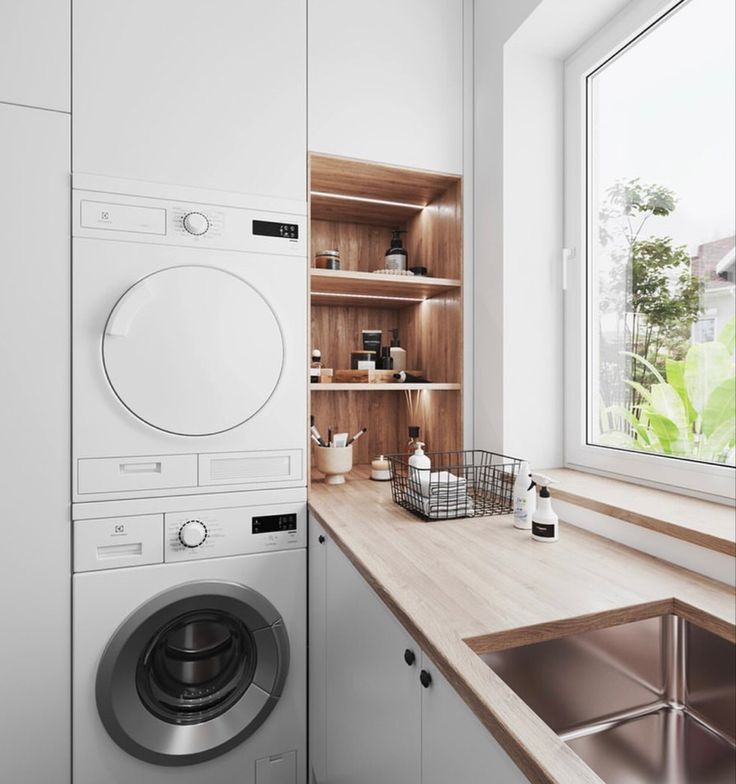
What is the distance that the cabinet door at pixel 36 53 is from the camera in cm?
137

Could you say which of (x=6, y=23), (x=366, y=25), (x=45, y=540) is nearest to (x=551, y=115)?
(x=366, y=25)

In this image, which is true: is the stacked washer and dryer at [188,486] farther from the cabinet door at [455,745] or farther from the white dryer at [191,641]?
the cabinet door at [455,745]

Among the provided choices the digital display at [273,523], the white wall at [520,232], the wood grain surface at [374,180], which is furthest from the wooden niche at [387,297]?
the digital display at [273,523]

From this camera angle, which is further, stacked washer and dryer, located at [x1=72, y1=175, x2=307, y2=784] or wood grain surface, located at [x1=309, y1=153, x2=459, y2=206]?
wood grain surface, located at [x1=309, y1=153, x2=459, y2=206]

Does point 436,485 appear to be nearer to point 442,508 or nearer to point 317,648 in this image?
point 442,508

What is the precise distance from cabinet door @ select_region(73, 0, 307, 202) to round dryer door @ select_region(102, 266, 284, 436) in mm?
336

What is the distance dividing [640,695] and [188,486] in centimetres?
125

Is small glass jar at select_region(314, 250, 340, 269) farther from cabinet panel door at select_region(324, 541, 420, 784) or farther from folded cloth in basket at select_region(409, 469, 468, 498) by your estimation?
cabinet panel door at select_region(324, 541, 420, 784)

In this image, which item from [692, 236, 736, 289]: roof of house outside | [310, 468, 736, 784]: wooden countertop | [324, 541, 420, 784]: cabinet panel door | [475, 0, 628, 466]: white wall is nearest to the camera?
[310, 468, 736, 784]: wooden countertop

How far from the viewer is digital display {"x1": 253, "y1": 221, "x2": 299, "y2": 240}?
161 centimetres

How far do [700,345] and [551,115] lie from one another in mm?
1035

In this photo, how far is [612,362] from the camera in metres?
1.64

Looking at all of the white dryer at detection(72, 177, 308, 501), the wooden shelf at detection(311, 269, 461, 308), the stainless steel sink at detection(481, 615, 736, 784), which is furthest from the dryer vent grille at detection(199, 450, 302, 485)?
the stainless steel sink at detection(481, 615, 736, 784)

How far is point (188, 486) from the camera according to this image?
5.02ft
